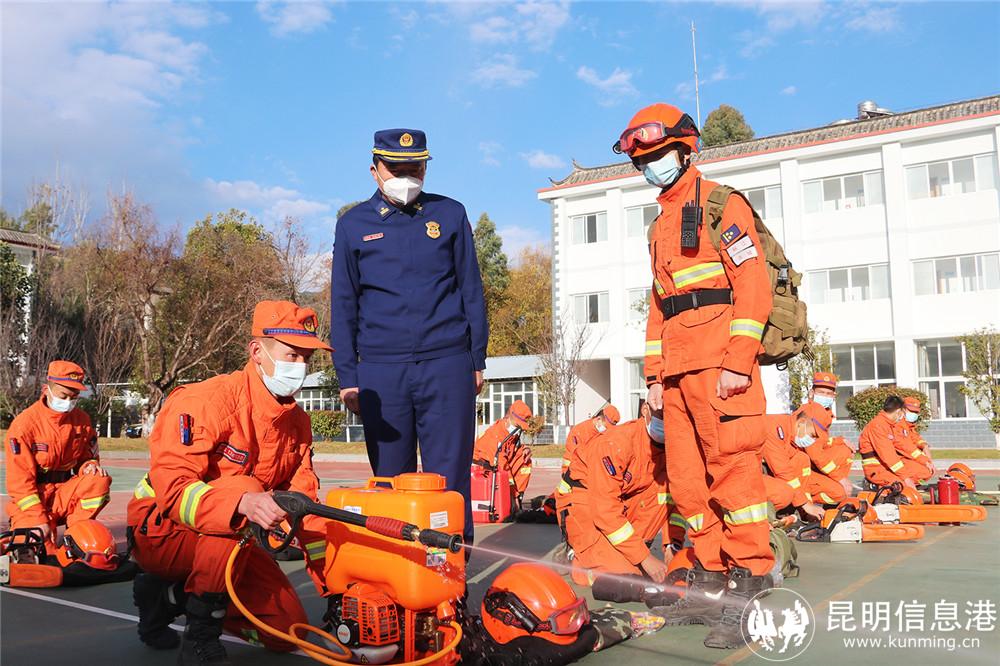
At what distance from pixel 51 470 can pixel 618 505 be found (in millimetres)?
4558

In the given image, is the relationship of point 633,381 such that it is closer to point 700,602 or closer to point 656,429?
point 656,429

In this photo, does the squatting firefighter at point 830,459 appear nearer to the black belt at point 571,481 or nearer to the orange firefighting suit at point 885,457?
the orange firefighting suit at point 885,457

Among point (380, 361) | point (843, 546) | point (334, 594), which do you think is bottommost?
point (843, 546)

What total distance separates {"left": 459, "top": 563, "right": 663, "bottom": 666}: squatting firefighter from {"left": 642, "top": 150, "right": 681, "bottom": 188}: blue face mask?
7.37 feet

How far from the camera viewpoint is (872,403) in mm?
27500

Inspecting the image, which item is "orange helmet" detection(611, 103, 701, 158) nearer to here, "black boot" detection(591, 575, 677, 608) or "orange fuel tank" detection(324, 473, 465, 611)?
"orange fuel tank" detection(324, 473, 465, 611)

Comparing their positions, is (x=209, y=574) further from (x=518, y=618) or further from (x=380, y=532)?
(x=518, y=618)

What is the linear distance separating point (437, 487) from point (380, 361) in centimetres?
104

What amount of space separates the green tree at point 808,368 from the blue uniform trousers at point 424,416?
26881 mm

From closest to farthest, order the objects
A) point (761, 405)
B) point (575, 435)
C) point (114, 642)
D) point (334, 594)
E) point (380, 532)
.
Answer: point (380, 532) → point (334, 594) → point (114, 642) → point (761, 405) → point (575, 435)

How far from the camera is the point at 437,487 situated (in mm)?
3195

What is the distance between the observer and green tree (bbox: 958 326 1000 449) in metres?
26.4

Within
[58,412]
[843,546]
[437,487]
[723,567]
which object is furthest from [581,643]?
[58,412]

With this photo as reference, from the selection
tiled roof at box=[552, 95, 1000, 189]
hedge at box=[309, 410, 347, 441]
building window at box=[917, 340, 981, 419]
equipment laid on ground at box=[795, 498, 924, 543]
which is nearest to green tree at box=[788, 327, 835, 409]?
building window at box=[917, 340, 981, 419]
